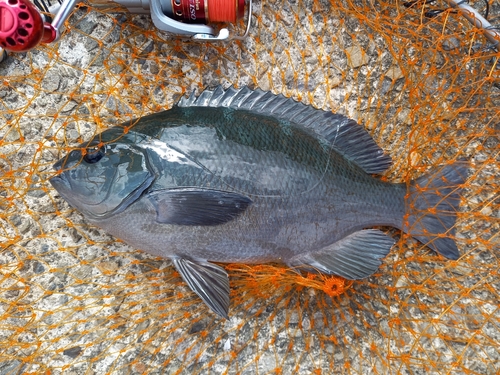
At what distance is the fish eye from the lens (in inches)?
65.7

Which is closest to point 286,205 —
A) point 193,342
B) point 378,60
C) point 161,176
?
A: point 161,176

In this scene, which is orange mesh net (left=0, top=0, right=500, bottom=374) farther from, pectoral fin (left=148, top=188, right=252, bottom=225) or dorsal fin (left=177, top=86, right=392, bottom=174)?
pectoral fin (left=148, top=188, right=252, bottom=225)

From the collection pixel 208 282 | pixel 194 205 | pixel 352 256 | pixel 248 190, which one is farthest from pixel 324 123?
pixel 208 282

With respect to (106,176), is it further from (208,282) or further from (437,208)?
(437,208)

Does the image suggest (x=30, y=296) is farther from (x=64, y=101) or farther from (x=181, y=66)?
(x=181, y=66)

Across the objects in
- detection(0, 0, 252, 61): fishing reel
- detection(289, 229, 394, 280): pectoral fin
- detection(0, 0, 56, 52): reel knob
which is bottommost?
detection(289, 229, 394, 280): pectoral fin

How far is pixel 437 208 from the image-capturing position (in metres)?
1.92

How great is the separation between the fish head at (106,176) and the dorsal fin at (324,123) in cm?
39

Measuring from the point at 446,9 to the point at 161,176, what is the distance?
1.56 meters

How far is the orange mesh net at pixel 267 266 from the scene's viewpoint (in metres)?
1.89

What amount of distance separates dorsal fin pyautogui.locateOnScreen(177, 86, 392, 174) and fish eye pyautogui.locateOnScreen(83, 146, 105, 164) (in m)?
0.44

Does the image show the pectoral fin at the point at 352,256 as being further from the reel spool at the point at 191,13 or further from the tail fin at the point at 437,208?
the reel spool at the point at 191,13

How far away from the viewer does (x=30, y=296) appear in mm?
1912

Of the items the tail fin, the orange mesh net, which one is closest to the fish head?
the orange mesh net
